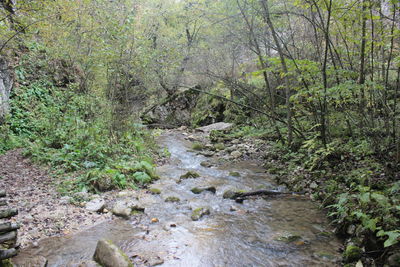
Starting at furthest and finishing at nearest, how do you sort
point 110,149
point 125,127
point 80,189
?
1. point 125,127
2. point 110,149
3. point 80,189

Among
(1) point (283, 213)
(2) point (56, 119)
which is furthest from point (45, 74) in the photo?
(1) point (283, 213)

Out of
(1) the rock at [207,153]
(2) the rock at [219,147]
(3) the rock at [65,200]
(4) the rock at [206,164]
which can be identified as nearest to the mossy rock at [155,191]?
(3) the rock at [65,200]

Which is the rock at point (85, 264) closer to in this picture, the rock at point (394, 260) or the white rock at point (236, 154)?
the rock at point (394, 260)

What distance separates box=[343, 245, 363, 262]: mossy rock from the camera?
Answer: 3.56 meters

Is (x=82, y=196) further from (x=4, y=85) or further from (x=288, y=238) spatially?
(x=4, y=85)

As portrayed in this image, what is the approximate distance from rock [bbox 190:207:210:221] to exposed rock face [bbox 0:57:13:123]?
7871 millimetres

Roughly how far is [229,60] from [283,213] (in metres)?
13.2

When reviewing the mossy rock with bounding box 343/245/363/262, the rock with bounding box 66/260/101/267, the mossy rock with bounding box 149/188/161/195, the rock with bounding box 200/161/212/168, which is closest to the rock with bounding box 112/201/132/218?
the mossy rock with bounding box 149/188/161/195

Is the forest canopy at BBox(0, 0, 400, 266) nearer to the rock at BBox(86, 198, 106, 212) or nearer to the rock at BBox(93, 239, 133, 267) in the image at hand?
the rock at BBox(86, 198, 106, 212)

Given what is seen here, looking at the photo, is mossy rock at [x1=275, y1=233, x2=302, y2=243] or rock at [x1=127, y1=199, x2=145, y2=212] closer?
mossy rock at [x1=275, y1=233, x2=302, y2=243]

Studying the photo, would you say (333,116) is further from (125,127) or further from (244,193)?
(125,127)

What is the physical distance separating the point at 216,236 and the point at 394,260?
2.57m

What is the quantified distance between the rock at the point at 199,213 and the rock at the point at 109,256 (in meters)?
1.96

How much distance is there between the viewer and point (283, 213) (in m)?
5.47
